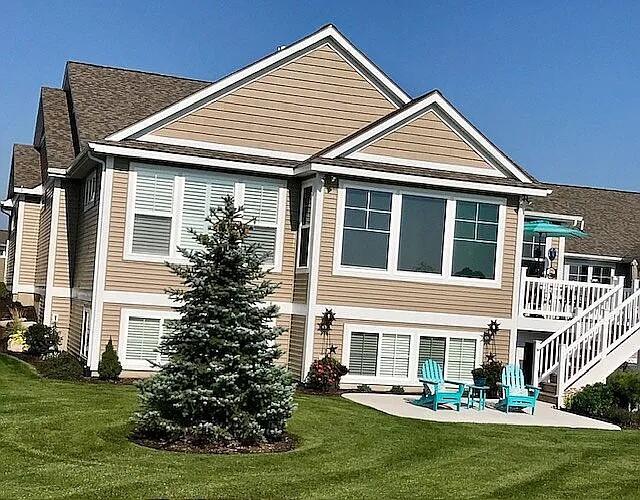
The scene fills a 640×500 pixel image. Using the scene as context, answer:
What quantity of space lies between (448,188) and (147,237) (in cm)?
611

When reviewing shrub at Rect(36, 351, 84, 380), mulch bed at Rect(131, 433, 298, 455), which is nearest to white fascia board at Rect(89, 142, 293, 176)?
shrub at Rect(36, 351, 84, 380)

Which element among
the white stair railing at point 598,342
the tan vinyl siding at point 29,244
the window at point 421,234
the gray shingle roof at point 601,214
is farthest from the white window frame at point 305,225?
the gray shingle roof at point 601,214

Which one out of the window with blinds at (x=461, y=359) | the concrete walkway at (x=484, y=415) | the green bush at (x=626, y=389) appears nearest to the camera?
the concrete walkway at (x=484, y=415)

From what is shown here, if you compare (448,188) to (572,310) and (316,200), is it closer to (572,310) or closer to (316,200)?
(316,200)

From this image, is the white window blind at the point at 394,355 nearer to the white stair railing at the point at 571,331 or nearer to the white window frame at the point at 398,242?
the white window frame at the point at 398,242

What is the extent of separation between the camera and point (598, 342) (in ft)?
63.1

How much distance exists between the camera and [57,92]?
86.7ft

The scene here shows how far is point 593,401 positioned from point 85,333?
397 inches

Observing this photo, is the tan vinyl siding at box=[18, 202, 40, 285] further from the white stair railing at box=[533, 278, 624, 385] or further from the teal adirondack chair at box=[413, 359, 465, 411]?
the white stair railing at box=[533, 278, 624, 385]

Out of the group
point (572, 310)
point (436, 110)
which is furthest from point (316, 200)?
point (572, 310)

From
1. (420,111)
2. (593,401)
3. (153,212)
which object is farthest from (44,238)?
(593,401)

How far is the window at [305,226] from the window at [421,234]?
187 centimetres

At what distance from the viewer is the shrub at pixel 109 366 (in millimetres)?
17578

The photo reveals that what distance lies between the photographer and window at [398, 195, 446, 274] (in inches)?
754
